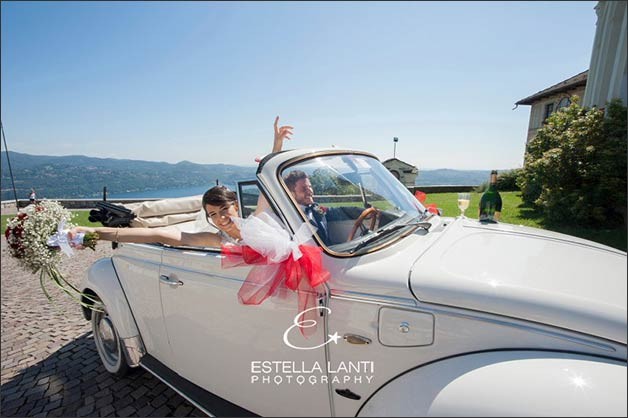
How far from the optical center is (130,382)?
9.52ft

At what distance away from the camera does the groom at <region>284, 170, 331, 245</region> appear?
1.83 meters

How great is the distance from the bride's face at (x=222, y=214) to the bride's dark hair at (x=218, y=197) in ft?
0.08

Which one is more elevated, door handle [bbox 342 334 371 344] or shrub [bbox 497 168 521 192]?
shrub [bbox 497 168 521 192]

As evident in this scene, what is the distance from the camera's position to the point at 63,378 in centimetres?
298

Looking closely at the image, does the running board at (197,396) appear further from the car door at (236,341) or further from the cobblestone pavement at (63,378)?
the cobblestone pavement at (63,378)

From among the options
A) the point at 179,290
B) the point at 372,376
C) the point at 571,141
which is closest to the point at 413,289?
the point at 372,376

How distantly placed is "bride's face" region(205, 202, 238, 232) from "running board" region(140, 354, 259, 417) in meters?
1.24

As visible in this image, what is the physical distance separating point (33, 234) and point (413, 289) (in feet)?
10.3

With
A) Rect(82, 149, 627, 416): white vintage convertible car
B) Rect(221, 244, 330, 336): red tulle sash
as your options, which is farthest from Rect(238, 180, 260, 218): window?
Rect(221, 244, 330, 336): red tulle sash

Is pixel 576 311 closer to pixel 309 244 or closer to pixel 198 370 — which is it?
pixel 309 244

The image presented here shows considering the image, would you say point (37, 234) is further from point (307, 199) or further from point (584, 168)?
point (584, 168)

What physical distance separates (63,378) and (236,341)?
263cm

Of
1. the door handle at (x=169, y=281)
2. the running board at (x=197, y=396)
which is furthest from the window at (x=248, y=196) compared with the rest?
the running board at (x=197, y=396)

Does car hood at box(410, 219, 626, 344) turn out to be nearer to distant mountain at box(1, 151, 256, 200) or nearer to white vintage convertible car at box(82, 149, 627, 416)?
white vintage convertible car at box(82, 149, 627, 416)
